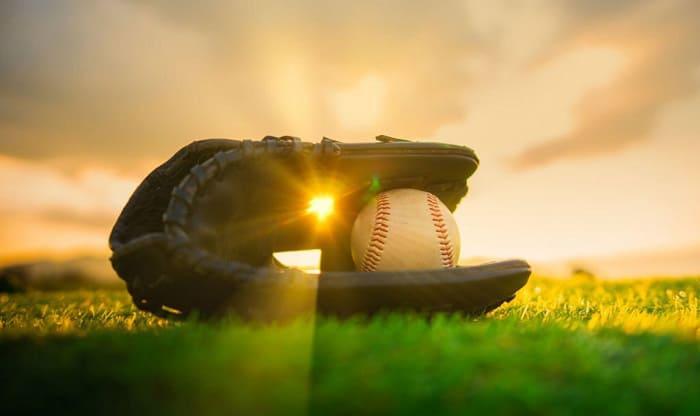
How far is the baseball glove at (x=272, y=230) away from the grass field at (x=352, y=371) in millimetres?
272

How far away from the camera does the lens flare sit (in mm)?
3086

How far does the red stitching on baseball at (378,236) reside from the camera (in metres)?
2.82

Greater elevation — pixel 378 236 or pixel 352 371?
pixel 378 236

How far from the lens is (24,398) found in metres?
1.43

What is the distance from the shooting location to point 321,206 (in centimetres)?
321

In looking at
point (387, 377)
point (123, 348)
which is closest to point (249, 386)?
point (387, 377)

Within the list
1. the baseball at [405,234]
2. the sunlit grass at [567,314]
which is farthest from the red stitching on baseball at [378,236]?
the sunlit grass at [567,314]

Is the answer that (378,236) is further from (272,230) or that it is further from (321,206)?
(272,230)

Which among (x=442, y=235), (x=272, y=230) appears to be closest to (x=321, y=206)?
(x=272, y=230)

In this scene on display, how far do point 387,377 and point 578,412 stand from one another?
0.49 m

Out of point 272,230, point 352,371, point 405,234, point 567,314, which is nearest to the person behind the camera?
point 352,371

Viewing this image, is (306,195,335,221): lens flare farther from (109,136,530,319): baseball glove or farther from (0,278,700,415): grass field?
(0,278,700,415): grass field

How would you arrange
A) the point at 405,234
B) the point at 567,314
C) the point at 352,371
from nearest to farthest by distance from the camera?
the point at 352,371 < the point at 405,234 < the point at 567,314

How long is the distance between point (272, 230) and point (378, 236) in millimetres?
690
